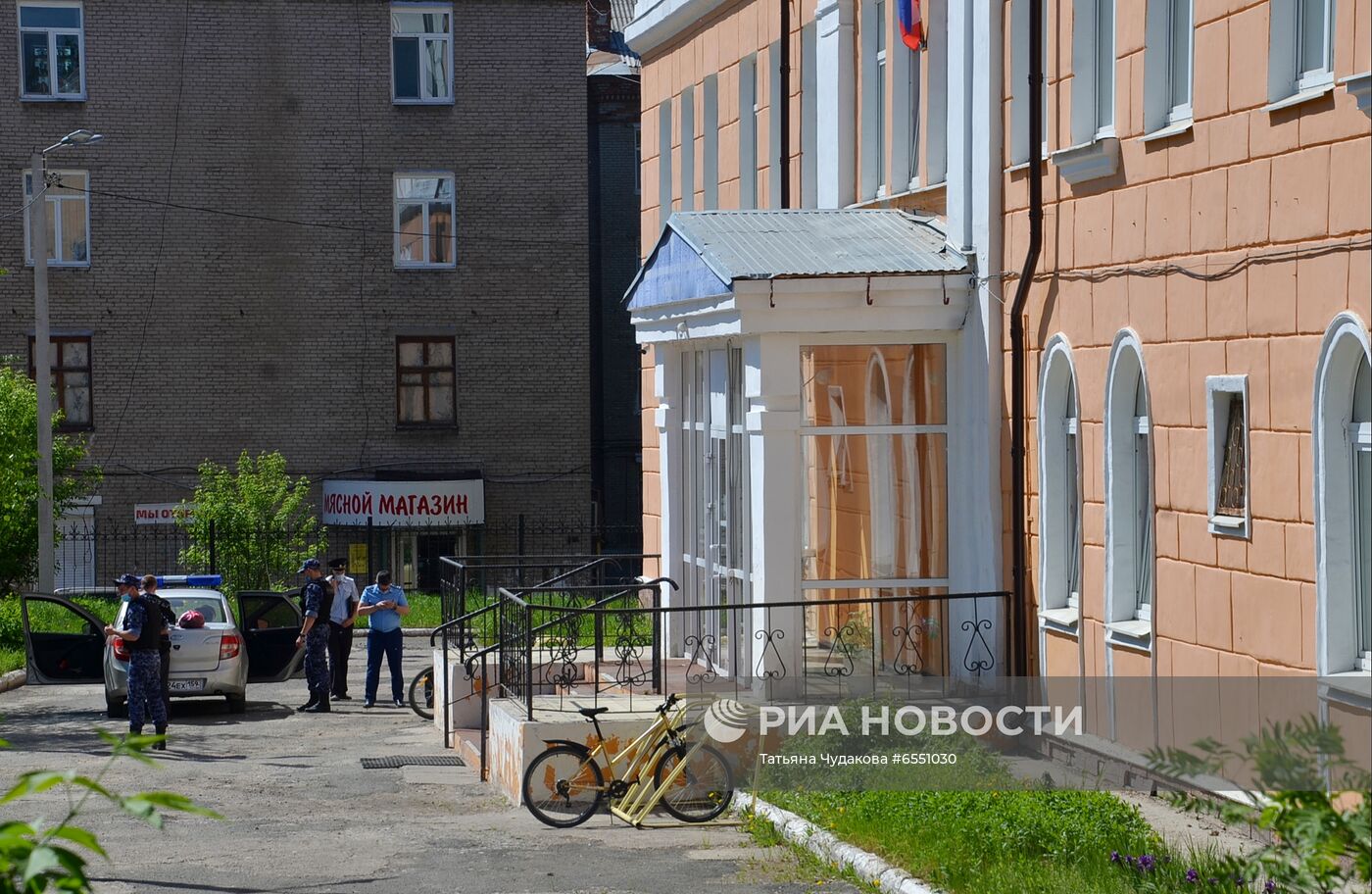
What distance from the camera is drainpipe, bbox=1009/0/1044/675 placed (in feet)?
40.2

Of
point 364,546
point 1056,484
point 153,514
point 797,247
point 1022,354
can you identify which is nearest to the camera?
point 1056,484

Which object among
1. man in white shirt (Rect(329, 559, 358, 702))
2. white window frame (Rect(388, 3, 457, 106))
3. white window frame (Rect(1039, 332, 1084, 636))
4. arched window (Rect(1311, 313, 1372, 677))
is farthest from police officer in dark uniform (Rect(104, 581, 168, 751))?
white window frame (Rect(388, 3, 457, 106))

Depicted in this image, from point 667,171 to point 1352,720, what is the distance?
1396 cm

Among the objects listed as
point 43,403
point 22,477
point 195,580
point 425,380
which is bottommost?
point 195,580

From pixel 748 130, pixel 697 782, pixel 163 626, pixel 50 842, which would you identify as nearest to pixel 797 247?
pixel 697 782

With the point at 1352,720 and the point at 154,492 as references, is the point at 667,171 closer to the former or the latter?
the point at 1352,720

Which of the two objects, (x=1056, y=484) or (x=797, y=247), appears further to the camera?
(x=797, y=247)

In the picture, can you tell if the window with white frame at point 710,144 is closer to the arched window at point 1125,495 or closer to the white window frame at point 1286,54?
the arched window at point 1125,495

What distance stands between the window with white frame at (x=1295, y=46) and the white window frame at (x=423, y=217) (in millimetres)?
26124

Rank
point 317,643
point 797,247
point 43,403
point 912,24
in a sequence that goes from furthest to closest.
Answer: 1. point 43,403
2. point 317,643
3. point 912,24
4. point 797,247

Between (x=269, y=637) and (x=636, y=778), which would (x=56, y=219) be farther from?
(x=636, y=778)

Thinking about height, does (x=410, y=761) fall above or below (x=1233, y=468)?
below

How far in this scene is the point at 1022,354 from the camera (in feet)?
41.5

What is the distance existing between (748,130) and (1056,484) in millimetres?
7222
